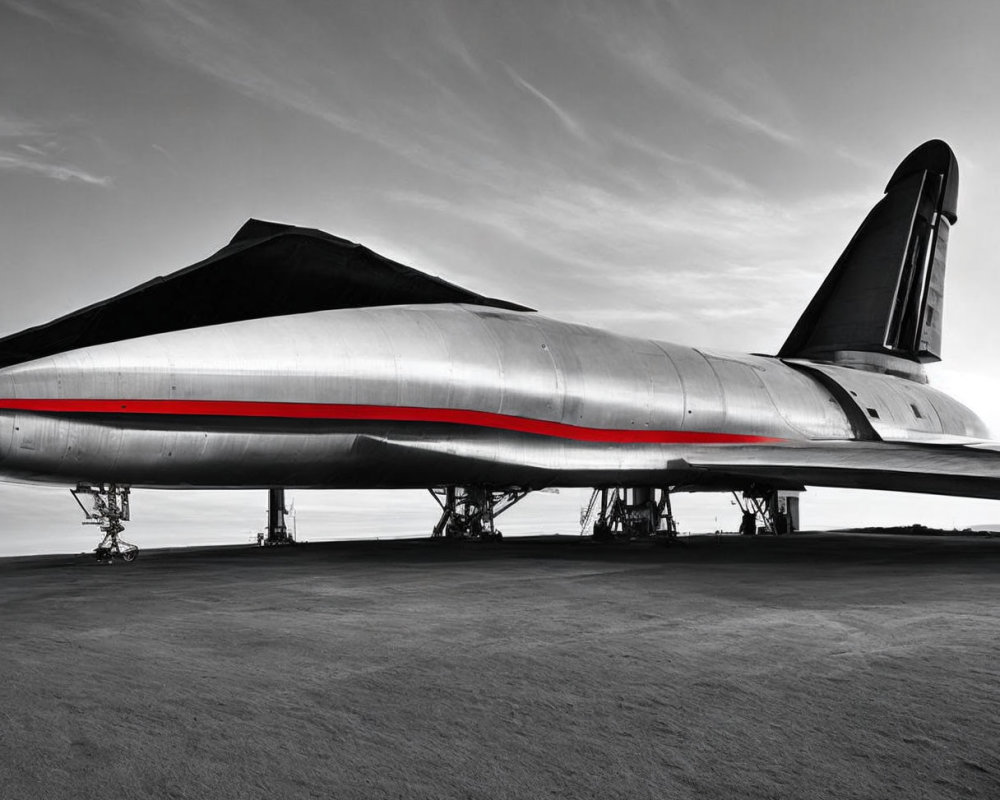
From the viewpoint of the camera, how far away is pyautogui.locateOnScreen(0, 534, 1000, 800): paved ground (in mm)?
2877

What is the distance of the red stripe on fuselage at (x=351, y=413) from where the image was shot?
372 inches

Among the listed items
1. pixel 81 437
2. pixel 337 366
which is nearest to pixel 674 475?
pixel 337 366

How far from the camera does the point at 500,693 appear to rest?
3.84 m

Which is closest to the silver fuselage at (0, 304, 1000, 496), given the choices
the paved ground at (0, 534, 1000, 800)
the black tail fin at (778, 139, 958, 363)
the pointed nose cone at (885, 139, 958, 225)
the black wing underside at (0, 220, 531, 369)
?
the black wing underside at (0, 220, 531, 369)

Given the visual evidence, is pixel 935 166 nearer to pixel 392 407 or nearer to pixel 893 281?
pixel 893 281

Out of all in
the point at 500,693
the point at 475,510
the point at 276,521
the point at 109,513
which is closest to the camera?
the point at 500,693

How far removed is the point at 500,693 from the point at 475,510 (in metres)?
11.4

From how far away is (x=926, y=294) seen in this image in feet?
74.1

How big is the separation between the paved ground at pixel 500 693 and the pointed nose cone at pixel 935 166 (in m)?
18.0

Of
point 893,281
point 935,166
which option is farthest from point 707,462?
point 935,166

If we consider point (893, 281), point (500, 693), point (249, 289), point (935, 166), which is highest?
point (935, 166)

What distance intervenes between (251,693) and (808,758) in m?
2.23

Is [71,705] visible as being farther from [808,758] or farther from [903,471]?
[903,471]

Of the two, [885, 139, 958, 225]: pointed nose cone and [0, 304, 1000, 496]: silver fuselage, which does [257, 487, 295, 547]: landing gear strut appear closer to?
[0, 304, 1000, 496]: silver fuselage
